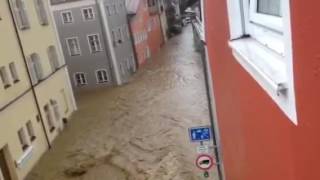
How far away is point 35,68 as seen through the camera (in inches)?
727

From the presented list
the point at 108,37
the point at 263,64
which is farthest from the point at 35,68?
the point at 263,64

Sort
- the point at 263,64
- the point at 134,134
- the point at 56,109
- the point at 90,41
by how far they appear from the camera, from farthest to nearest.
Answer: the point at 90,41
the point at 56,109
the point at 134,134
the point at 263,64

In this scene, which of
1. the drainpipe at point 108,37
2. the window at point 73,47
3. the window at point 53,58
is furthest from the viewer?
the window at point 73,47

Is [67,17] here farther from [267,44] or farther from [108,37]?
[267,44]

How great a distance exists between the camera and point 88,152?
1750 centimetres

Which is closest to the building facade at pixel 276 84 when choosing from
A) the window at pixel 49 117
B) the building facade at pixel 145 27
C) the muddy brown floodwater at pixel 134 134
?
the muddy brown floodwater at pixel 134 134

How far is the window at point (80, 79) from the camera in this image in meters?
28.0

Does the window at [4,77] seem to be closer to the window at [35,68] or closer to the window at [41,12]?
the window at [35,68]

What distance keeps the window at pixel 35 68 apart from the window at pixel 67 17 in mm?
8587

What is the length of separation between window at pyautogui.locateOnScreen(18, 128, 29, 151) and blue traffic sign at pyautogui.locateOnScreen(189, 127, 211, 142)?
28.6 ft

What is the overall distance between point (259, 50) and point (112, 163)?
14.5 metres

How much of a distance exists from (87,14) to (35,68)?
29.9 feet

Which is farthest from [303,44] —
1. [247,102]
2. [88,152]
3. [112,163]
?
[88,152]

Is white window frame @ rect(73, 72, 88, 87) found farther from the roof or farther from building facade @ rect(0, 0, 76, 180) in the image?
the roof
